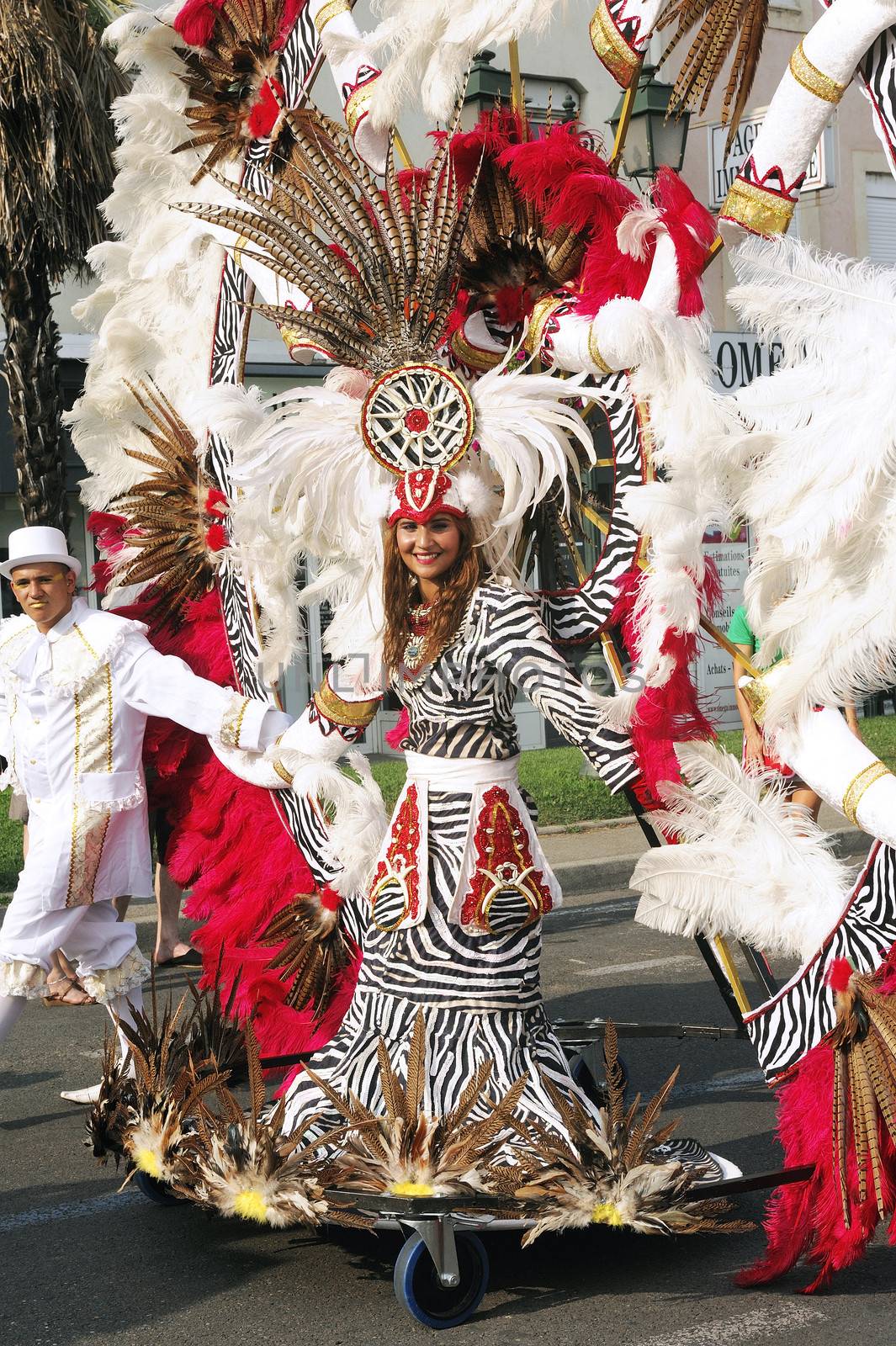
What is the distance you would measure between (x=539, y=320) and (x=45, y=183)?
251 inches

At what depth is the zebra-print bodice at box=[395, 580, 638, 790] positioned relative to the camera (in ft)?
11.6

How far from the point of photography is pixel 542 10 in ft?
12.1

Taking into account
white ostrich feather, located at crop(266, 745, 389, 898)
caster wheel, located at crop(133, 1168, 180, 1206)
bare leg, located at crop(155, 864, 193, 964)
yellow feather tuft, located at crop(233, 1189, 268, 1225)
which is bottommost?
bare leg, located at crop(155, 864, 193, 964)

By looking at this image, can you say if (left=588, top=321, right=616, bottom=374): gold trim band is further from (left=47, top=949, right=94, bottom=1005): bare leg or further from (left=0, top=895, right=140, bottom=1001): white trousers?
(left=47, top=949, right=94, bottom=1005): bare leg

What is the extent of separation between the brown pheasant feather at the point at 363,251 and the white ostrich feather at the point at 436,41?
0.20 metres

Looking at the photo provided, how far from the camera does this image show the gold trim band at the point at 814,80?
328 cm

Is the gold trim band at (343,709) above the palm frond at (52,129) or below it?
below

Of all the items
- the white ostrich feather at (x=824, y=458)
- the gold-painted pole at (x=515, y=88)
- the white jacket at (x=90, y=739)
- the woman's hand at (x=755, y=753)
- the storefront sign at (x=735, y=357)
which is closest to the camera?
the white ostrich feather at (x=824, y=458)

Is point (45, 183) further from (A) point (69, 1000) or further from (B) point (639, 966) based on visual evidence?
(B) point (639, 966)

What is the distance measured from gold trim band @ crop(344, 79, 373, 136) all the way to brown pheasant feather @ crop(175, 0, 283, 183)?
0.50 meters

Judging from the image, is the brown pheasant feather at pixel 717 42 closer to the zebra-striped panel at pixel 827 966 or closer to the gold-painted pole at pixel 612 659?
the gold-painted pole at pixel 612 659

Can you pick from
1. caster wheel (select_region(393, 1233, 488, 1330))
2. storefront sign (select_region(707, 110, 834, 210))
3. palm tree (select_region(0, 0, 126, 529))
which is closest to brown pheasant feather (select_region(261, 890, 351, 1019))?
caster wheel (select_region(393, 1233, 488, 1330))

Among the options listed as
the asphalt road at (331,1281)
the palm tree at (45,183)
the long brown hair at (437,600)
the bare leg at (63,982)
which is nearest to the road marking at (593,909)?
the bare leg at (63,982)

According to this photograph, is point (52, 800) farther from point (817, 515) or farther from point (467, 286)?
point (817, 515)
